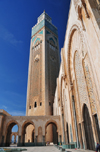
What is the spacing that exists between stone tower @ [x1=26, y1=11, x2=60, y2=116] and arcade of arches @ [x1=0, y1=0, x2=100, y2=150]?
4.85 m

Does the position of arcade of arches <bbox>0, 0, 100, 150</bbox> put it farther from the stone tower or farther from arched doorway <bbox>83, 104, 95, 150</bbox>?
the stone tower

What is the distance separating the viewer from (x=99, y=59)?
425cm

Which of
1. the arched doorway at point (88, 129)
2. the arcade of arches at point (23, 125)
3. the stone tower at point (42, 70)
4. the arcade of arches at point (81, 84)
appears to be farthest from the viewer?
the stone tower at point (42, 70)

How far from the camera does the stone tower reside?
1839 centimetres

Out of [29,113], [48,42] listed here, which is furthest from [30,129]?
[48,42]

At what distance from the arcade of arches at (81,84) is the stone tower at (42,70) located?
15.9ft

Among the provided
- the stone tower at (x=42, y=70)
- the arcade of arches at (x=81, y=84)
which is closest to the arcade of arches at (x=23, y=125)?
the arcade of arches at (x=81, y=84)

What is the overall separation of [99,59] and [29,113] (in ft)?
53.4

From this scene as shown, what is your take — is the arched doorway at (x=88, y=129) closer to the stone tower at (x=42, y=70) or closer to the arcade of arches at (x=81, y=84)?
the arcade of arches at (x=81, y=84)

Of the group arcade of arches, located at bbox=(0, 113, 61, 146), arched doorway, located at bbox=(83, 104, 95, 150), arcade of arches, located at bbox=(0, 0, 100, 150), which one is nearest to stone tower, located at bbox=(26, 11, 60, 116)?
arcade of arches, located at bbox=(0, 113, 61, 146)

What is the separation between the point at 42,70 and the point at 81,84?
1318 cm

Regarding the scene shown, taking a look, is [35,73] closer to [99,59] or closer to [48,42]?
[48,42]

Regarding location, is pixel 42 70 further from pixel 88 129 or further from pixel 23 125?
pixel 88 129

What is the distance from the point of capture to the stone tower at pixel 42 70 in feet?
60.3
